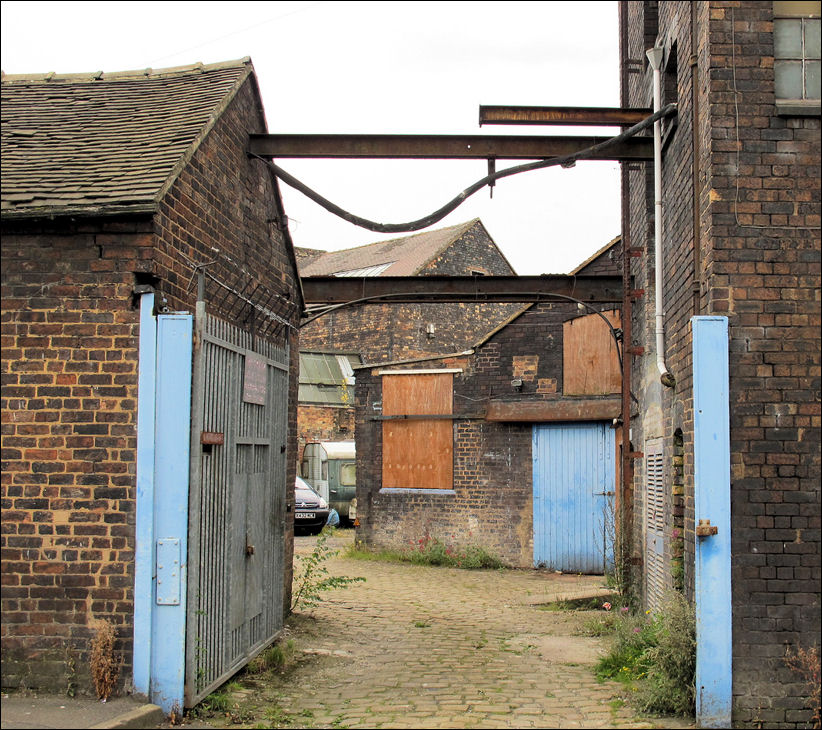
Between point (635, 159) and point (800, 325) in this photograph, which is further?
point (635, 159)

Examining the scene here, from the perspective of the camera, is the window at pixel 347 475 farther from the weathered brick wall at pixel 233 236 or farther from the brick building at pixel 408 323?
the weathered brick wall at pixel 233 236

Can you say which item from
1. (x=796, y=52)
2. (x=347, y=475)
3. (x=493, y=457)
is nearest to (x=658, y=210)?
(x=796, y=52)

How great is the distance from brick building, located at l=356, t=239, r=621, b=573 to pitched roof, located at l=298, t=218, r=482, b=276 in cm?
1581

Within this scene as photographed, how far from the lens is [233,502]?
26.1ft

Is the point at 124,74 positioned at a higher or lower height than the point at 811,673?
higher

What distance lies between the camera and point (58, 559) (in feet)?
21.6

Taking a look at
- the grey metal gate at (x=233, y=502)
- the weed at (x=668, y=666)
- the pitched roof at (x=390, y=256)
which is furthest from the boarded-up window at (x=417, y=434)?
the pitched roof at (x=390, y=256)

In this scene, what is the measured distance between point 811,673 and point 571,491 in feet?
34.6

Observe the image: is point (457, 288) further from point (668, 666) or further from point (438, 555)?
point (438, 555)

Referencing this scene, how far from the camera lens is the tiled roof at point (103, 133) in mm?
6758

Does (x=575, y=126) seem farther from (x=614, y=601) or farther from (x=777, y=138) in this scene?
(x=614, y=601)

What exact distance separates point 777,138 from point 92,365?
5.36m

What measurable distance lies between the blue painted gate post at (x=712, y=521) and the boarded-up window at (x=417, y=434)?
11.7 m

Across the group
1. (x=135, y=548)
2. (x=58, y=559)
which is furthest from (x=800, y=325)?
(x=58, y=559)
